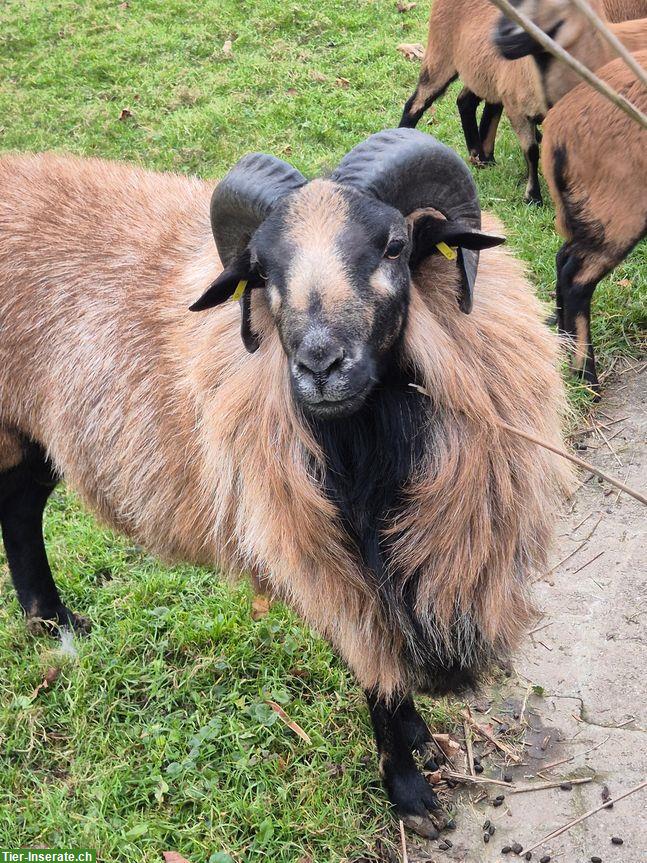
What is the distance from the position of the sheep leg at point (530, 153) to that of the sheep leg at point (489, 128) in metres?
0.57

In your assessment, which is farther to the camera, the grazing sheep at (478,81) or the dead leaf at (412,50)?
the dead leaf at (412,50)

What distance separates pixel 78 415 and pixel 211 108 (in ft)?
21.0

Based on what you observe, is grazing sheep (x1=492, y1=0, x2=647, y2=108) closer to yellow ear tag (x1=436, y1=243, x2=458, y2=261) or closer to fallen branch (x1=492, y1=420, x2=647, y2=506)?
yellow ear tag (x1=436, y1=243, x2=458, y2=261)

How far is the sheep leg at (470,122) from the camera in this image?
759 cm

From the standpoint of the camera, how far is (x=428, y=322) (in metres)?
2.64

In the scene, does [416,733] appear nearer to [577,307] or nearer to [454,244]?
[454,244]

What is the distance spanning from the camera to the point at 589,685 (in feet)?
11.8

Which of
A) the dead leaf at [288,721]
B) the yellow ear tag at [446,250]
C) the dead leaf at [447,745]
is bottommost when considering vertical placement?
the dead leaf at [447,745]

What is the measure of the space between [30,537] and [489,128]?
5.76 m

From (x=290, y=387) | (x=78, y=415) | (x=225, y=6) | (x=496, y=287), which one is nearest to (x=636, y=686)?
(x=496, y=287)

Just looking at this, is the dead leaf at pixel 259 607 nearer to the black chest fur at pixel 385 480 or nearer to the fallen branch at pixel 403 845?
the fallen branch at pixel 403 845

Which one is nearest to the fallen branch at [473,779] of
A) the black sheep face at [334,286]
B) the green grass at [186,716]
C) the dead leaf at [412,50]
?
the green grass at [186,716]

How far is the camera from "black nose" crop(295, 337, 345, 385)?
222 centimetres

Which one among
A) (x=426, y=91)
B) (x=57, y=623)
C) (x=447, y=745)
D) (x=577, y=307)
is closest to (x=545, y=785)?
(x=447, y=745)
